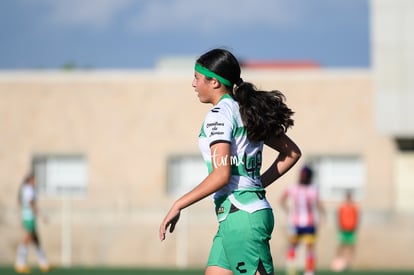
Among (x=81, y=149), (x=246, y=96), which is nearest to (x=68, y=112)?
(x=81, y=149)

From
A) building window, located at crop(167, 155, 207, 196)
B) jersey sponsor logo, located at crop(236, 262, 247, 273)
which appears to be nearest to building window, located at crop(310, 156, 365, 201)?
building window, located at crop(167, 155, 207, 196)

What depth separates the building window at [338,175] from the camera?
37.8 m

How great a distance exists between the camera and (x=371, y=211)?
30609mm

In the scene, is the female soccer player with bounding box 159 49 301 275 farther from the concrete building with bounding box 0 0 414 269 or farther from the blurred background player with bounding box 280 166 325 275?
the concrete building with bounding box 0 0 414 269

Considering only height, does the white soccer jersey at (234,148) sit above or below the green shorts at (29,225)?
below

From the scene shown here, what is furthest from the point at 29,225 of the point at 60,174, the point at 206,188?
the point at 206,188

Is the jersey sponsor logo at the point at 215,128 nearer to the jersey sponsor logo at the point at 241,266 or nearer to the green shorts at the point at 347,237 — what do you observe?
the jersey sponsor logo at the point at 241,266

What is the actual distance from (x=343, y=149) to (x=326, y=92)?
1934mm

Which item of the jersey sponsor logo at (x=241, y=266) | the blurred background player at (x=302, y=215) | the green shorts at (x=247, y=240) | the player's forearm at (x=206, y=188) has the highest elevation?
the blurred background player at (x=302, y=215)

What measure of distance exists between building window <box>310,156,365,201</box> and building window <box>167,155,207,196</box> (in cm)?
378

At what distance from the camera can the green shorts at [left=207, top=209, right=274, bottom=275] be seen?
21.4ft

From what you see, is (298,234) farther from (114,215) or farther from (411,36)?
(411,36)

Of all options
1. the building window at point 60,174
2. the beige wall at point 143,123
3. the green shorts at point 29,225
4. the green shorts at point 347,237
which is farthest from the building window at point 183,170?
the green shorts at point 29,225

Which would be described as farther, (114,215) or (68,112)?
(68,112)
